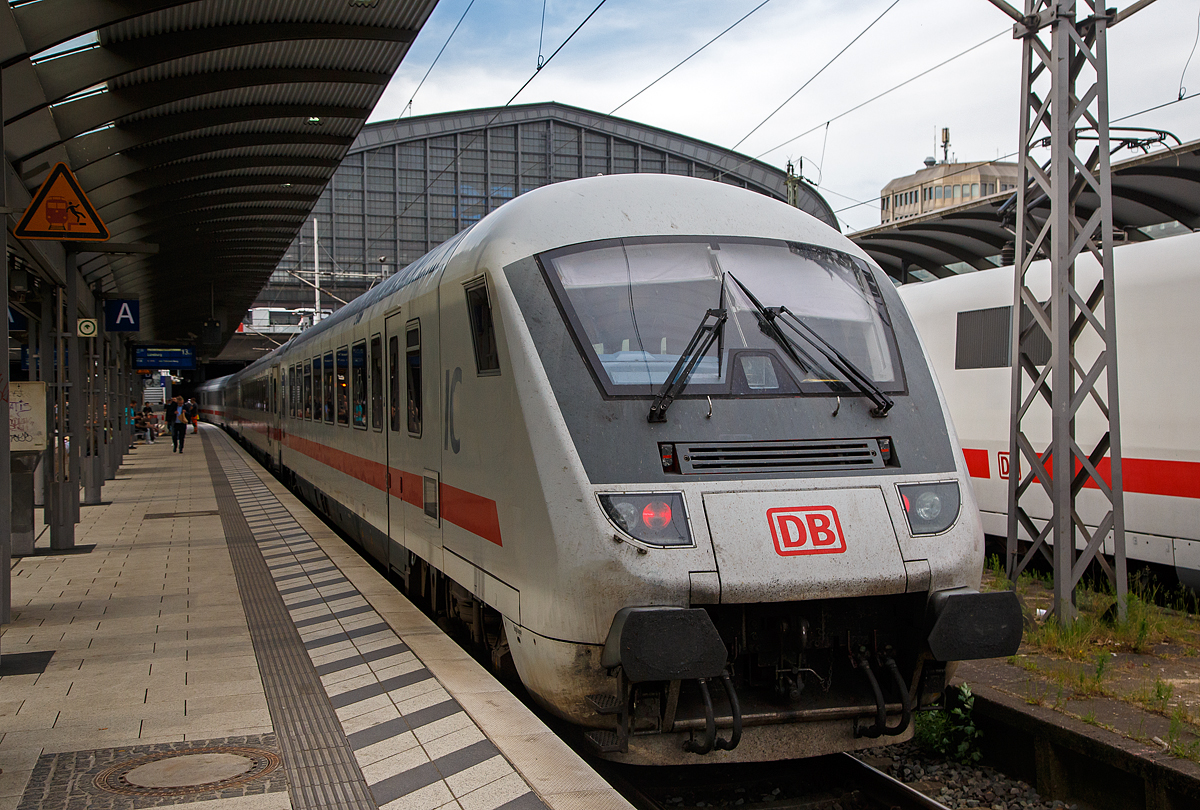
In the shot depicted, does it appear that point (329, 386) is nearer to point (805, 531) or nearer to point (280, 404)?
point (280, 404)

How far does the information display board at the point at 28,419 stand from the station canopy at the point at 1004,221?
28.7 ft

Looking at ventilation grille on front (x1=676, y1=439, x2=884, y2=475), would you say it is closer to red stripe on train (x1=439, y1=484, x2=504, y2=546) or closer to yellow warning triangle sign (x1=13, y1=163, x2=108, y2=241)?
red stripe on train (x1=439, y1=484, x2=504, y2=546)

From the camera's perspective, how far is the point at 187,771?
4.73 metres

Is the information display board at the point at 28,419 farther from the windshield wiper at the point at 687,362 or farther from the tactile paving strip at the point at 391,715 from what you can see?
the windshield wiper at the point at 687,362

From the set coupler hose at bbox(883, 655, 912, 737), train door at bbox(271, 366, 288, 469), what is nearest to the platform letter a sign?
train door at bbox(271, 366, 288, 469)

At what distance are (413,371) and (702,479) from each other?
11.5ft

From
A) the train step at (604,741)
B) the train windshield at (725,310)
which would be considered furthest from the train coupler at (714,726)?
the train windshield at (725,310)

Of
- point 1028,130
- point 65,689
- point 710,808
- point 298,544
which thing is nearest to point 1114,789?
point 710,808

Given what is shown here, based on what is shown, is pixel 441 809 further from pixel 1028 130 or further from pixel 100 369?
pixel 100 369

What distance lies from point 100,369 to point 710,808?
17.6 metres

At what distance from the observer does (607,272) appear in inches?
219

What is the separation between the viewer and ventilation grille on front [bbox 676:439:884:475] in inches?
195

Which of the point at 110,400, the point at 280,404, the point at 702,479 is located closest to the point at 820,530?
the point at 702,479

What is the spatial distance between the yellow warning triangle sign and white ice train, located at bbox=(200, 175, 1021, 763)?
11.0 ft
